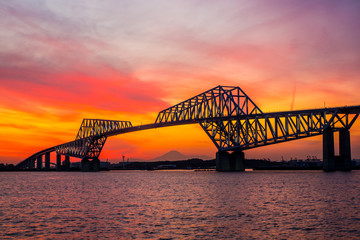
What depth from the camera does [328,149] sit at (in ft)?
371

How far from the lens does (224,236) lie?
77.0 feet

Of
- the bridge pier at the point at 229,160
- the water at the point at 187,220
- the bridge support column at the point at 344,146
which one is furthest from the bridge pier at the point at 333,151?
the water at the point at 187,220

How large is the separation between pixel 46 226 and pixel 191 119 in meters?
127

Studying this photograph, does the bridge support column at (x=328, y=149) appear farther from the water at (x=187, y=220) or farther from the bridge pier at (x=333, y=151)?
the water at (x=187, y=220)

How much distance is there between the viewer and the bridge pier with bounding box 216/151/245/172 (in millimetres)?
139500

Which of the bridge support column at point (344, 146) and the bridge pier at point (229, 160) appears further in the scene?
the bridge pier at point (229, 160)

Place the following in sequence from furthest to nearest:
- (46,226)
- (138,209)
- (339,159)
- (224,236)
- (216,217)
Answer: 1. (339,159)
2. (138,209)
3. (216,217)
4. (46,226)
5. (224,236)

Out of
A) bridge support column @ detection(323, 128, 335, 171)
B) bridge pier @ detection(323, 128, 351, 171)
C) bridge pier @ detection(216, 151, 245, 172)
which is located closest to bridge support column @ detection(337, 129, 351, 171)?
bridge pier @ detection(323, 128, 351, 171)

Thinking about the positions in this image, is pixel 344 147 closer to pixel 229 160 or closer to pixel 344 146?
pixel 344 146

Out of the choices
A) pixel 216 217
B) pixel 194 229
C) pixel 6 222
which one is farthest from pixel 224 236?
pixel 6 222

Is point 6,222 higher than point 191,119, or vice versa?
point 191,119

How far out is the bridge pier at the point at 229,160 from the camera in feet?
458

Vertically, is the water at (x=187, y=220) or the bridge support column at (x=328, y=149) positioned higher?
the bridge support column at (x=328, y=149)

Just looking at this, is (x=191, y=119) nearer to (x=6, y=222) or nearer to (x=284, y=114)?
(x=284, y=114)
